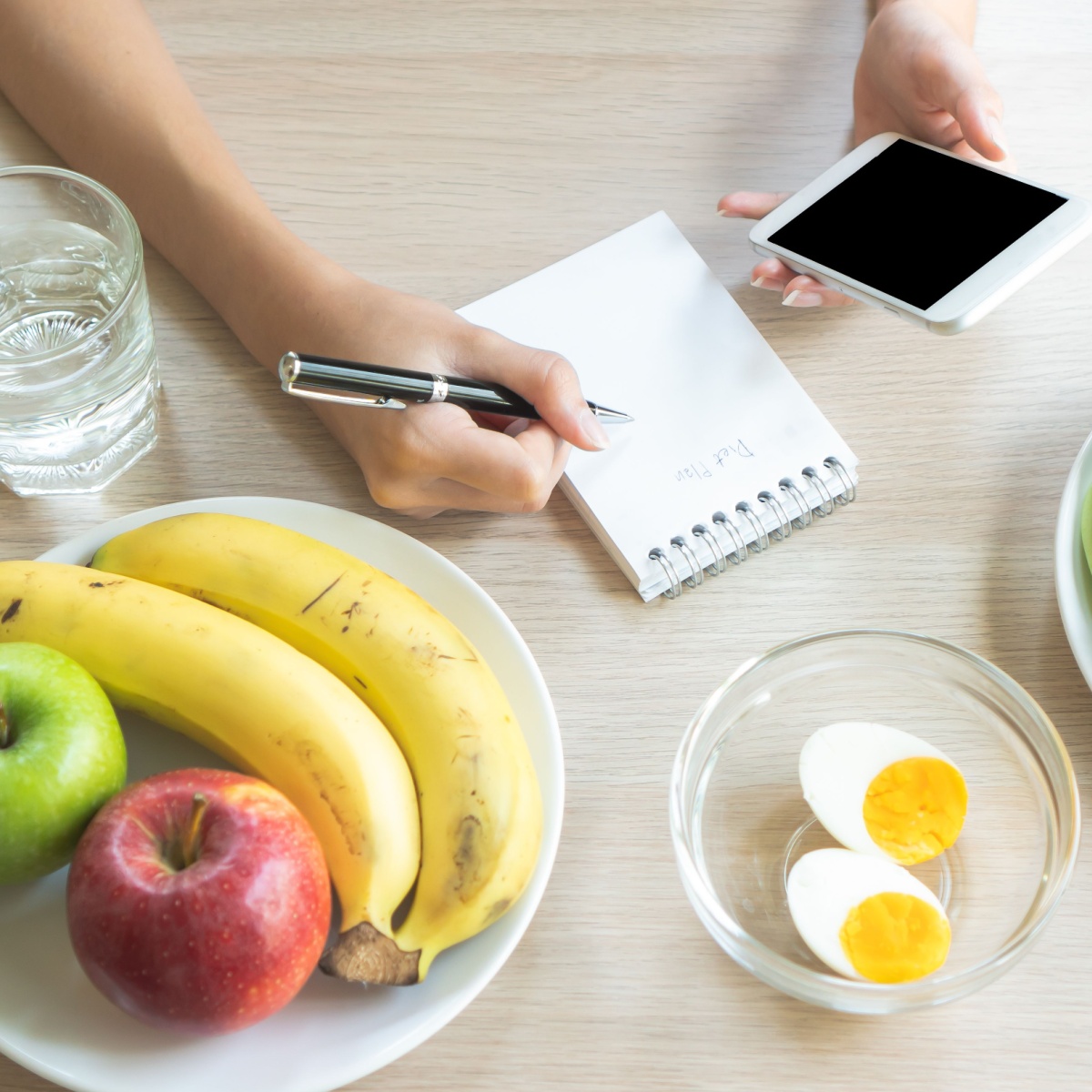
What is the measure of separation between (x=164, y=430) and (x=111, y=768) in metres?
0.31

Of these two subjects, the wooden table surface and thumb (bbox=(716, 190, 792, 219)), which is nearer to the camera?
the wooden table surface

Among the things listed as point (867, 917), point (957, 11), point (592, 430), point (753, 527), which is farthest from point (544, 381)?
point (957, 11)

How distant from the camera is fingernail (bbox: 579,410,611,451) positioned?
0.72 metres

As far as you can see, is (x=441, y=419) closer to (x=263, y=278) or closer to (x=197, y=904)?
(x=263, y=278)

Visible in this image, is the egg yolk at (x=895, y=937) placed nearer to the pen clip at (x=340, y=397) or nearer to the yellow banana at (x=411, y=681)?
the yellow banana at (x=411, y=681)

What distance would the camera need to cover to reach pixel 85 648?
598 mm

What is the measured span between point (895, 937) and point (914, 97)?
68 centimetres

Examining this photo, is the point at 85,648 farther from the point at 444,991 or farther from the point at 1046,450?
the point at 1046,450

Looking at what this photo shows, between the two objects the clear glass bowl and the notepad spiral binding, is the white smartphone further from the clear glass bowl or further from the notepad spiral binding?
the clear glass bowl

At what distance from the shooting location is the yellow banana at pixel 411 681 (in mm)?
553

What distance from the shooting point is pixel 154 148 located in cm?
85

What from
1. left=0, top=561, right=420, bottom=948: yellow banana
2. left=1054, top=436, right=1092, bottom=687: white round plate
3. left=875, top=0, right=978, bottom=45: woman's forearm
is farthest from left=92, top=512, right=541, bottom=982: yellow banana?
left=875, top=0, right=978, bottom=45: woman's forearm

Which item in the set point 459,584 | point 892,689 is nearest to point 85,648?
point 459,584

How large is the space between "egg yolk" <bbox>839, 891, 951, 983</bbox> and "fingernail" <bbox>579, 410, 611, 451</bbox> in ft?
1.11
